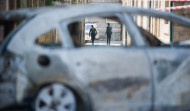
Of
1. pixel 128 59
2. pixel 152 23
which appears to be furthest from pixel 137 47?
pixel 152 23

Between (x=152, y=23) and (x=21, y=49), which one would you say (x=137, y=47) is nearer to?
(x=21, y=49)

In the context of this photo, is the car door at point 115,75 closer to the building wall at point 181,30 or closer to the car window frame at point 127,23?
the car window frame at point 127,23

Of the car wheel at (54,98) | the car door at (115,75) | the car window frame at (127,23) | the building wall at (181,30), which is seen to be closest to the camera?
the car wheel at (54,98)

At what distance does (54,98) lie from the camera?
545 centimetres

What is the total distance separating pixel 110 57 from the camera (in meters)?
5.62

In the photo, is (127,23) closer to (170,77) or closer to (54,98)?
(170,77)

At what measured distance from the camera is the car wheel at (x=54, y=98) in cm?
543

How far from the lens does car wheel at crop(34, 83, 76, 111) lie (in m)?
5.43

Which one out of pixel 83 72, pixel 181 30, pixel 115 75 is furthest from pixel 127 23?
pixel 181 30

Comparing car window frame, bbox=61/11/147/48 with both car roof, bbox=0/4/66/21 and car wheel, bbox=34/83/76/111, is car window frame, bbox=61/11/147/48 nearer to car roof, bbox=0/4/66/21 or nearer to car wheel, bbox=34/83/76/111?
car roof, bbox=0/4/66/21

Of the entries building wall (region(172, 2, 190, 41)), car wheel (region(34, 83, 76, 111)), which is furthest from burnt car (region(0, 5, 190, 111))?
building wall (region(172, 2, 190, 41))

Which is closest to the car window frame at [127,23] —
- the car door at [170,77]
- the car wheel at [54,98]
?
the car door at [170,77]

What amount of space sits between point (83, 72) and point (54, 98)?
0.40 metres

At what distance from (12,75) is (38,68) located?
0.92ft
